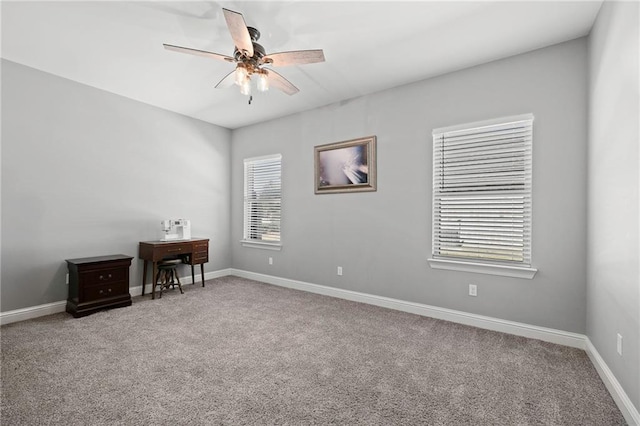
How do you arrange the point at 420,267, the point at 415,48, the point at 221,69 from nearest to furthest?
the point at 415,48, the point at 221,69, the point at 420,267

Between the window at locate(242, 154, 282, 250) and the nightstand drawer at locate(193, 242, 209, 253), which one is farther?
the window at locate(242, 154, 282, 250)

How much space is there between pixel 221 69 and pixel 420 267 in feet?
10.6

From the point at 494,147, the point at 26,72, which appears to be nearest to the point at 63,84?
the point at 26,72

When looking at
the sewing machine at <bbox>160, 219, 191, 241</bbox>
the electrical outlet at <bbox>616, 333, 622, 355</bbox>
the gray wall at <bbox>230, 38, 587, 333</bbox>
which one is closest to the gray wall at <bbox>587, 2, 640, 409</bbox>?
the electrical outlet at <bbox>616, 333, 622, 355</bbox>

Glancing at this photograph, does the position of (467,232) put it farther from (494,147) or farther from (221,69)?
(221,69)

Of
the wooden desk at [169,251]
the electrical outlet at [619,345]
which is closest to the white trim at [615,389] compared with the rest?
the electrical outlet at [619,345]

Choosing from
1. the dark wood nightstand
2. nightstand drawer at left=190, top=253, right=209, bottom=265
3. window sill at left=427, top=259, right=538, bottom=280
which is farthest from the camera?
nightstand drawer at left=190, top=253, right=209, bottom=265

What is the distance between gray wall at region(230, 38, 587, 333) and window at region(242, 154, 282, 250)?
166 millimetres

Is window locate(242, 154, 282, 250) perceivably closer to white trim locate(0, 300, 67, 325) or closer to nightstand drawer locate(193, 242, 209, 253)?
nightstand drawer locate(193, 242, 209, 253)

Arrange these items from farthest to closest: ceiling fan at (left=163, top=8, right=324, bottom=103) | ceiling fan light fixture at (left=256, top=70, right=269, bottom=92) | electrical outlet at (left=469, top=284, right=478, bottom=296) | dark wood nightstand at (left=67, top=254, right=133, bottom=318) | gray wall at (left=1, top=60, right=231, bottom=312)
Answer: dark wood nightstand at (left=67, top=254, right=133, bottom=318), gray wall at (left=1, top=60, right=231, bottom=312), electrical outlet at (left=469, top=284, right=478, bottom=296), ceiling fan light fixture at (left=256, top=70, right=269, bottom=92), ceiling fan at (left=163, top=8, right=324, bottom=103)

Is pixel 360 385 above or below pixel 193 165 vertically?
below

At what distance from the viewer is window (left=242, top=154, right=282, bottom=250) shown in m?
5.03

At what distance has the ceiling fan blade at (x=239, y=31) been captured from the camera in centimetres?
192

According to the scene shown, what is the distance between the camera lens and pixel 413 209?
11.7 ft
